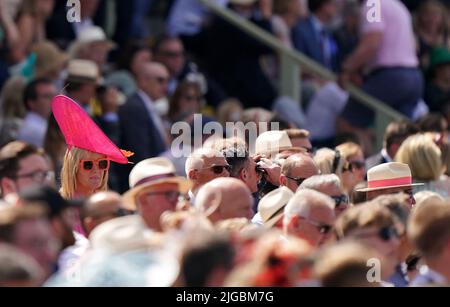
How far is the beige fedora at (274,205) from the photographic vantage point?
789 cm

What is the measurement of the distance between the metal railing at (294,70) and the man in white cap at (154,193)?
17.9 feet

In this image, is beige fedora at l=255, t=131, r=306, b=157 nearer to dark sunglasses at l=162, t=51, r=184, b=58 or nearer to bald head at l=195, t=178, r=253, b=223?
bald head at l=195, t=178, r=253, b=223

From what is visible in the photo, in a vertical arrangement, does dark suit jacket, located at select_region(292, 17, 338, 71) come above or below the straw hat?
above

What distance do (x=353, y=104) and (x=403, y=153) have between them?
3.59 meters

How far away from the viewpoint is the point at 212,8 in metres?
13.3

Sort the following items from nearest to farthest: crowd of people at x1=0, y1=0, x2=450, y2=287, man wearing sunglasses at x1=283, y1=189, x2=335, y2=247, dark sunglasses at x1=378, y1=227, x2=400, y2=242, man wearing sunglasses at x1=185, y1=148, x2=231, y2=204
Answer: crowd of people at x1=0, y1=0, x2=450, y2=287 < dark sunglasses at x1=378, y1=227, x2=400, y2=242 < man wearing sunglasses at x1=283, y1=189, x2=335, y2=247 < man wearing sunglasses at x1=185, y1=148, x2=231, y2=204

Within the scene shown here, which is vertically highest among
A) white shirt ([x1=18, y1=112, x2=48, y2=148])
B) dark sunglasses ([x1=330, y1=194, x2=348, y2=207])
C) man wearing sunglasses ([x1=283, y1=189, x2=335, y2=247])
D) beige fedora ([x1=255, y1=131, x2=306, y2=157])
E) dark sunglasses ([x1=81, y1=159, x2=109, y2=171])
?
white shirt ([x1=18, y1=112, x2=48, y2=148])

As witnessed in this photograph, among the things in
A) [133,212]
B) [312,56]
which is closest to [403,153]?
[133,212]

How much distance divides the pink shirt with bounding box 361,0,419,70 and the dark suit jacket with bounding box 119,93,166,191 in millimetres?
2217

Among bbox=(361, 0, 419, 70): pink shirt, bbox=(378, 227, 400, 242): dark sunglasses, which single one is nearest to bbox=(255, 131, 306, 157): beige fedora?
bbox=(378, 227, 400, 242): dark sunglasses

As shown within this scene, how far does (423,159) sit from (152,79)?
10.4ft

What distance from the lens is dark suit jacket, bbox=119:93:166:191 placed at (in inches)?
449

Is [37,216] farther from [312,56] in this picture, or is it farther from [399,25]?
[312,56]
